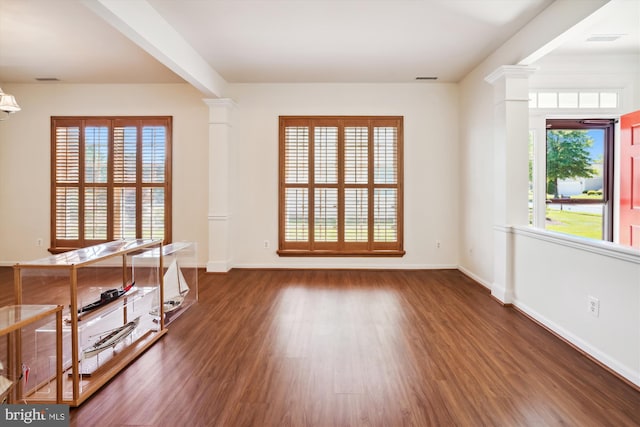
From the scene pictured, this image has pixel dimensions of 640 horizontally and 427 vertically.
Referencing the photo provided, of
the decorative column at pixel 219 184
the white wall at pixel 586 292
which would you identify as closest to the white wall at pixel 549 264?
the white wall at pixel 586 292

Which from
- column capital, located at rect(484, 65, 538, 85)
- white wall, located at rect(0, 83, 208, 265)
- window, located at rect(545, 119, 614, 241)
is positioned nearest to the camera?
column capital, located at rect(484, 65, 538, 85)

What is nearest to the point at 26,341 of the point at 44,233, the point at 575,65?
the point at 44,233

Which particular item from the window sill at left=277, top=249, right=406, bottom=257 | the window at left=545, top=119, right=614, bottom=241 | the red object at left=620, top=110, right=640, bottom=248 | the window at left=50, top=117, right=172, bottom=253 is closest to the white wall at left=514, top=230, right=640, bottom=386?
the red object at left=620, top=110, right=640, bottom=248

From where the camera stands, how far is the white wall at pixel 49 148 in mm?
5555

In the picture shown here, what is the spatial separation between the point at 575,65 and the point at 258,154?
4.50m

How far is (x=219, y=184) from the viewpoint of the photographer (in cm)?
525

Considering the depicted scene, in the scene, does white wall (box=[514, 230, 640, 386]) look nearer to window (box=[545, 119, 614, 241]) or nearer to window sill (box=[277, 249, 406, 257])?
window (box=[545, 119, 614, 241])

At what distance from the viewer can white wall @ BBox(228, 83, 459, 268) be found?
5441 millimetres

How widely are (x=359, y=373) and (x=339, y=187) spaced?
3.49m

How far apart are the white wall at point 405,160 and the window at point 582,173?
1.29 m

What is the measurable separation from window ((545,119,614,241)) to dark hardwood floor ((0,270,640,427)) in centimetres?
215

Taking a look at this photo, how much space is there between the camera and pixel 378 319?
11.0 feet

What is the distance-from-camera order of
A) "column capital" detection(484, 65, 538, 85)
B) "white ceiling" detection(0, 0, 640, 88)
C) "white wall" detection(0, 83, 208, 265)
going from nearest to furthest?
"white ceiling" detection(0, 0, 640, 88) → "column capital" detection(484, 65, 538, 85) → "white wall" detection(0, 83, 208, 265)

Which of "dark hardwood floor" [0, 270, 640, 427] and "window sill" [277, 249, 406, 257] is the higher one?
"window sill" [277, 249, 406, 257]
